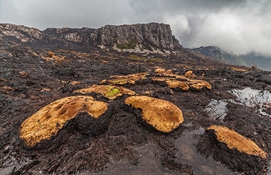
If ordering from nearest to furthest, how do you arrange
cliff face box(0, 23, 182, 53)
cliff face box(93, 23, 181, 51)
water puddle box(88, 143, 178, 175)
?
water puddle box(88, 143, 178, 175) < cliff face box(0, 23, 182, 53) < cliff face box(93, 23, 181, 51)

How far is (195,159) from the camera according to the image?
10055 millimetres

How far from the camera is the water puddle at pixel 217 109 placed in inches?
692

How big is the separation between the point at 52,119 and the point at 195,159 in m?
11.2

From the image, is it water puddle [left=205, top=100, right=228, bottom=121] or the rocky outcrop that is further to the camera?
the rocky outcrop

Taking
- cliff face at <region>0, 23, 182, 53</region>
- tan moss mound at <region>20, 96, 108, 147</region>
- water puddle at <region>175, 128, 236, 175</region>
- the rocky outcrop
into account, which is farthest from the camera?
cliff face at <region>0, 23, 182, 53</region>

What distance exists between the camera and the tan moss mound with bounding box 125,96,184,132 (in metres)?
12.7

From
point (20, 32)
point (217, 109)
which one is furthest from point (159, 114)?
point (20, 32)

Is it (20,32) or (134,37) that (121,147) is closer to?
(20,32)

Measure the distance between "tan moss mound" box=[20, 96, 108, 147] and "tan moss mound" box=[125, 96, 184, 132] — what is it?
3.90 metres

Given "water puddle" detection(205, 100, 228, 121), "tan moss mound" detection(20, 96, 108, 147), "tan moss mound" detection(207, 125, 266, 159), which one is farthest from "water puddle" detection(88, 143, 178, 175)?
"water puddle" detection(205, 100, 228, 121)

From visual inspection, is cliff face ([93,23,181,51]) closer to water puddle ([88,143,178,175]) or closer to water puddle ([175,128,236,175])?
water puddle ([175,128,236,175])

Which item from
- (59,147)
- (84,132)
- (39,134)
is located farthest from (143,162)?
(39,134)

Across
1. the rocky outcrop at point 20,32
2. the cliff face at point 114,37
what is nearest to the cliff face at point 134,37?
the cliff face at point 114,37

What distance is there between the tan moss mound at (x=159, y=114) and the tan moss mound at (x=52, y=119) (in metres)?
3.90
